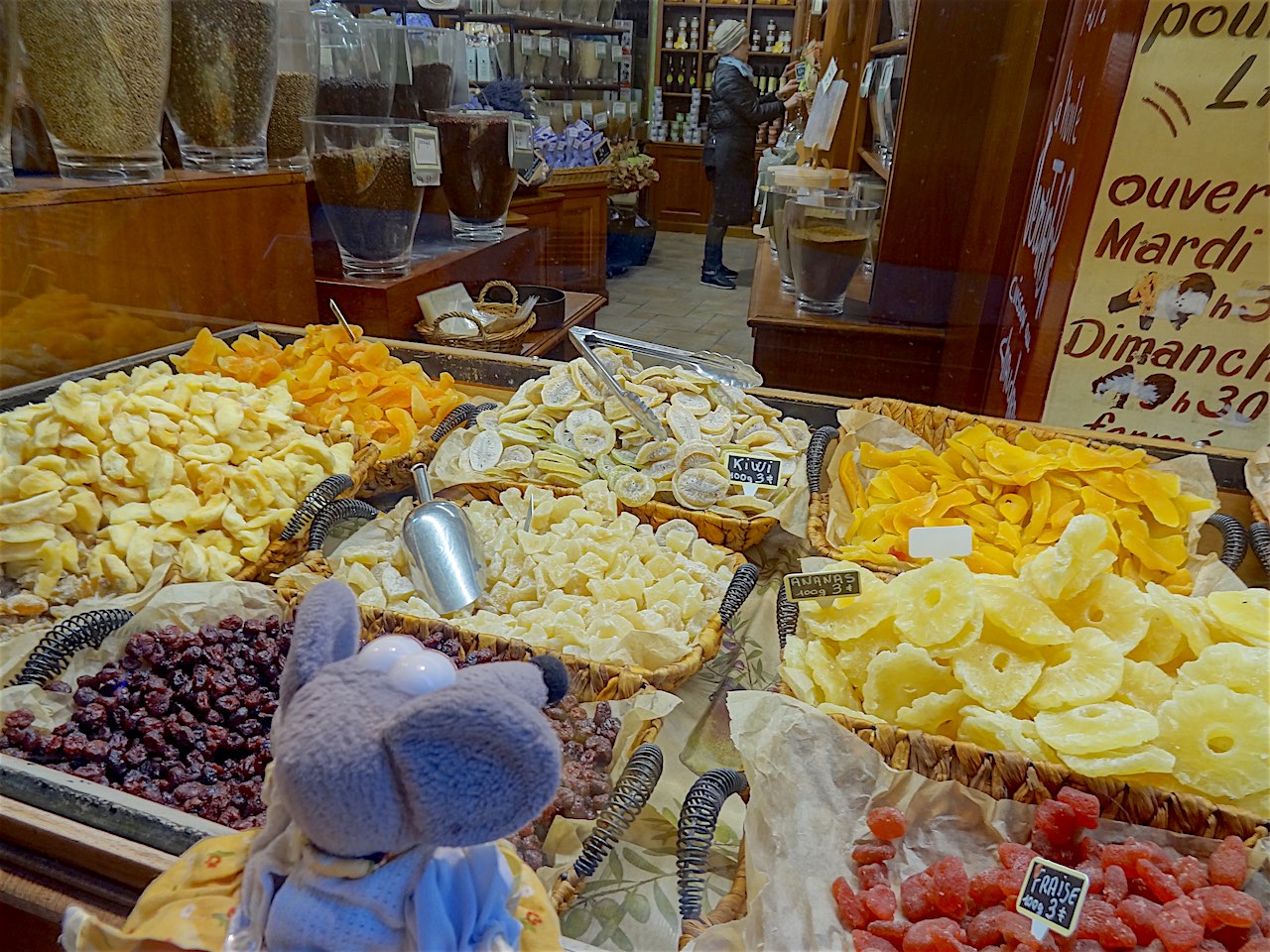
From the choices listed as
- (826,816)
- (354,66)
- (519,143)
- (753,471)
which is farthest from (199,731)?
(519,143)

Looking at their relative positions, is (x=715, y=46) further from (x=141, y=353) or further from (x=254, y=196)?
(x=141, y=353)

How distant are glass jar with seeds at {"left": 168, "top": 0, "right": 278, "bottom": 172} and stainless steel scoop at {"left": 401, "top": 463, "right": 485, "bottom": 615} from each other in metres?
0.91

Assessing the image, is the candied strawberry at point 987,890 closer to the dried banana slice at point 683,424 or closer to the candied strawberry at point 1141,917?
the candied strawberry at point 1141,917

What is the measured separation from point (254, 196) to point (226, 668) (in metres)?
1.10

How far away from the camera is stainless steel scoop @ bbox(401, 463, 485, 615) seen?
1059 millimetres

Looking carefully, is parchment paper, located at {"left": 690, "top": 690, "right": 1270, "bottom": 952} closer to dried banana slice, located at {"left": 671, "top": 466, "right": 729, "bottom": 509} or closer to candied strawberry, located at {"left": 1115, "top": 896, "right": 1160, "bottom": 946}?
candied strawberry, located at {"left": 1115, "top": 896, "right": 1160, "bottom": 946}

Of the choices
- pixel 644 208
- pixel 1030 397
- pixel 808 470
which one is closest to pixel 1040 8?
pixel 1030 397

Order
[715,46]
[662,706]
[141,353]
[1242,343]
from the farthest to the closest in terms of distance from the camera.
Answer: [715,46] → [141,353] → [1242,343] → [662,706]

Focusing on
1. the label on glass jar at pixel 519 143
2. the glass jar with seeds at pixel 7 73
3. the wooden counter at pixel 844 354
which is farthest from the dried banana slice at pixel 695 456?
the label on glass jar at pixel 519 143

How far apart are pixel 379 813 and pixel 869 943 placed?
0.46 metres

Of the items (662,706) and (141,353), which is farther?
(141,353)

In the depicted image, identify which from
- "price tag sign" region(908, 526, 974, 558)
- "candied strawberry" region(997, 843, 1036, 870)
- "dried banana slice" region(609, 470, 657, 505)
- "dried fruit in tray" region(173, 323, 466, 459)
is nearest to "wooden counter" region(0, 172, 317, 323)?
"dried fruit in tray" region(173, 323, 466, 459)

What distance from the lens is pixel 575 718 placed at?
0.82 metres

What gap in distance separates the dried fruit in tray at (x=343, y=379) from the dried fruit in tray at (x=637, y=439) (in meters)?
0.10
